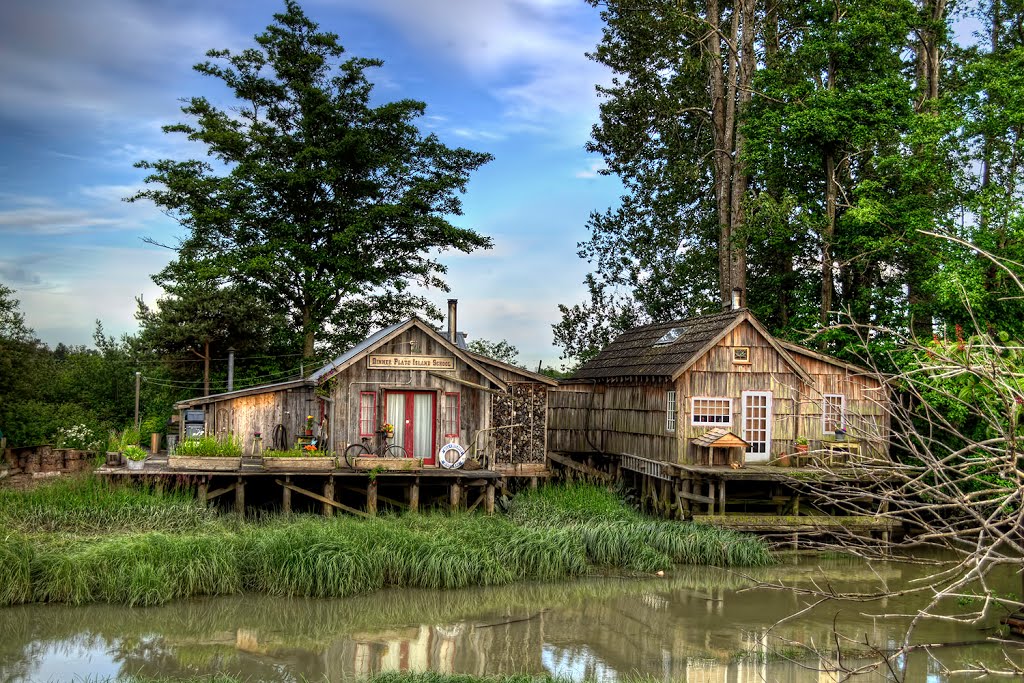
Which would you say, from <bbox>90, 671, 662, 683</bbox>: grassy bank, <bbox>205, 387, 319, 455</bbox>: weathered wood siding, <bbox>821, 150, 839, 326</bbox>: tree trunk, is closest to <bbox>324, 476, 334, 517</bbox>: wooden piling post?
<bbox>205, 387, 319, 455</bbox>: weathered wood siding

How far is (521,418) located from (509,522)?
466cm

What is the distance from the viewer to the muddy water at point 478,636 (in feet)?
38.9

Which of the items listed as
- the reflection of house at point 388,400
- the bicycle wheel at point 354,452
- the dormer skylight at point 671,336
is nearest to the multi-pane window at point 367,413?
the reflection of house at point 388,400

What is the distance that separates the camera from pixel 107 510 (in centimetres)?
1783

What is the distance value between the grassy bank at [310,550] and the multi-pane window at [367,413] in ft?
9.28

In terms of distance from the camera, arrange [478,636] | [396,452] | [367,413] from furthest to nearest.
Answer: [367,413] < [396,452] < [478,636]

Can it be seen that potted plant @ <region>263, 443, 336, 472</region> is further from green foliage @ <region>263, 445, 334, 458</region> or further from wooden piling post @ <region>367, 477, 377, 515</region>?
wooden piling post @ <region>367, 477, 377, 515</region>

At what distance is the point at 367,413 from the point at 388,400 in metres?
0.60

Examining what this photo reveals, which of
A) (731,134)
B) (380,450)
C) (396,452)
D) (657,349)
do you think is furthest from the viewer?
(731,134)

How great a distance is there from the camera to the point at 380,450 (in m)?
21.3

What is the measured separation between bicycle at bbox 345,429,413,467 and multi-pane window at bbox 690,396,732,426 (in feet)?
23.2

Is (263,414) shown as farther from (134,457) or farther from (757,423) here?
(757,423)

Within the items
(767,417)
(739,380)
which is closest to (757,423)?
(767,417)

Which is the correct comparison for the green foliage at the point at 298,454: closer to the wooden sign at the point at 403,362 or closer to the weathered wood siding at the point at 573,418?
the wooden sign at the point at 403,362
